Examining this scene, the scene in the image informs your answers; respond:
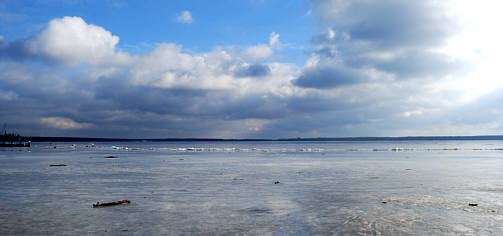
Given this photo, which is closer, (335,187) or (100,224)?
(100,224)

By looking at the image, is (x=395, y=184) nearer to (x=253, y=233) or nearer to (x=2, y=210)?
(x=253, y=233)

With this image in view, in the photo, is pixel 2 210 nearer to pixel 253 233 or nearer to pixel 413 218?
pixel 253 233

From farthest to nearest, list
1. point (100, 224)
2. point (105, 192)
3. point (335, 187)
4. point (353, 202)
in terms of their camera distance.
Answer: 1. point (335, 187)
2. point (105, 192)
3. point (353, 202)
4. point (100, 224)

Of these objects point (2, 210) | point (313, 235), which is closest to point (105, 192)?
point (2, 210)

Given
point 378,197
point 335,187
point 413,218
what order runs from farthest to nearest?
point 335,187 → point 378,197 → point 413,218

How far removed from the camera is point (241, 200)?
1986 centimetres

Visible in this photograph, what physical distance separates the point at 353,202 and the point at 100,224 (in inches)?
446

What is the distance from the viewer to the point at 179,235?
12711 millimetres

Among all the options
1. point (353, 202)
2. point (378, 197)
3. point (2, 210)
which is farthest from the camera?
point (378, 197)

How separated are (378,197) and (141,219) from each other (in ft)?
39.5

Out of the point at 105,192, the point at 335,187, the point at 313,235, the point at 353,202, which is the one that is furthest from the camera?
the point at 335,187

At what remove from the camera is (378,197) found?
67.8 feet

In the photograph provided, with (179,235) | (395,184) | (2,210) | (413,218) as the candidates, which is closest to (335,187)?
(395,184)

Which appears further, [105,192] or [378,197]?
[105,192]
